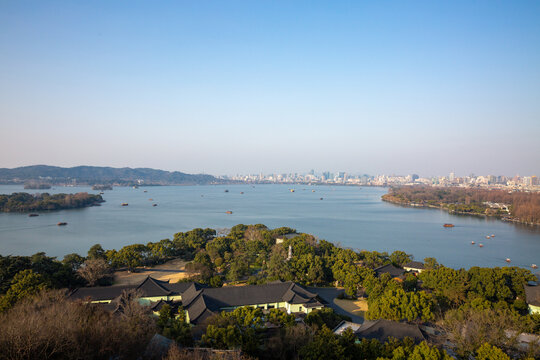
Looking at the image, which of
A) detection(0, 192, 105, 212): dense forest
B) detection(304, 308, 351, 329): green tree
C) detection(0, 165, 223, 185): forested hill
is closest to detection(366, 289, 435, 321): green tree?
detection(304, 308, 351, 329): green tree

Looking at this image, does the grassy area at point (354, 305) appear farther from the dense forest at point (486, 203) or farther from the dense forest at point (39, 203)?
the dense forest at point (39, 203)

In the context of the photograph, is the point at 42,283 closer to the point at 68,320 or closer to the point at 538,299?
the point at 68,320

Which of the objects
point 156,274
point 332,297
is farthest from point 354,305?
point 156,274

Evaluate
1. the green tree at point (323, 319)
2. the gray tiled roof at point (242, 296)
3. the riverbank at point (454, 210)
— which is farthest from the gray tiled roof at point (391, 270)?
the riverbank at point (454, 210)

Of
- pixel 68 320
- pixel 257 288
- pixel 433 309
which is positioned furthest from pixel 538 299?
pixel 68 320

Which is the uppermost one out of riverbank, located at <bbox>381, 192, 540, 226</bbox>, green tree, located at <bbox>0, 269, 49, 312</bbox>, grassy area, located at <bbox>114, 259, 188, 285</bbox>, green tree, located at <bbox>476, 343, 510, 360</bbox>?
green tree, located at <bbox>476, 343, 510, 360</bbox>

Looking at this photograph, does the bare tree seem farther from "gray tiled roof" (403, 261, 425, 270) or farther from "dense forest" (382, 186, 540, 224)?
"dense forest" (382, 186, 540, 224)
